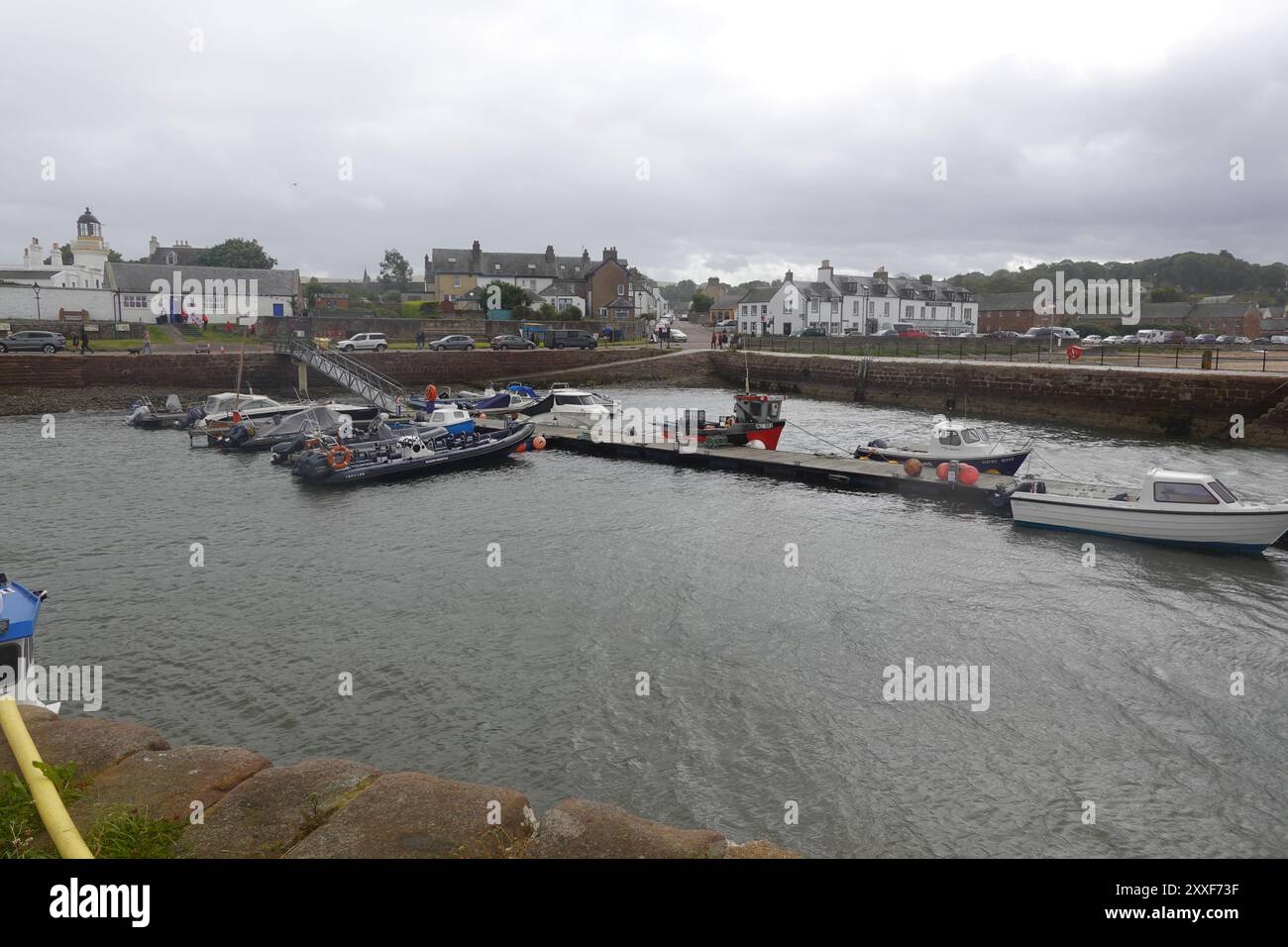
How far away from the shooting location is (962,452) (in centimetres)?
2684

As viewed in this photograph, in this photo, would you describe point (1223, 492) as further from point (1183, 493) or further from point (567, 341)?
point (567, 341)

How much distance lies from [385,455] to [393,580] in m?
11.5

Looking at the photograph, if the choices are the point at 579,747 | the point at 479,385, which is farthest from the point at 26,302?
the point at 579,747

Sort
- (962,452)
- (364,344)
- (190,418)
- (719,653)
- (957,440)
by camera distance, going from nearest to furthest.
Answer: (719,653) < (962,452) < (957,440) < (190,418) < (364,344)

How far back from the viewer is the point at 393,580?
17.9m

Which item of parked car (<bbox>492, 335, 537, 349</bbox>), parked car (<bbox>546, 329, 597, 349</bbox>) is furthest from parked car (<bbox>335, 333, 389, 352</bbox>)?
parked car (<bbox>546, 329, 597, 349</bbox>)

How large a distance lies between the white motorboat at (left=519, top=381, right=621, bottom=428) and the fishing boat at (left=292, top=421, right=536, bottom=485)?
16.1 feet

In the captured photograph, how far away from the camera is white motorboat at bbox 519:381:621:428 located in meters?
37.9

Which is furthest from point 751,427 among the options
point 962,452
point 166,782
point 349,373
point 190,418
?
point 166,782

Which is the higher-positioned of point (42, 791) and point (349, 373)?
point (349, 373)

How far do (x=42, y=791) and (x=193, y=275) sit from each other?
3422 inches

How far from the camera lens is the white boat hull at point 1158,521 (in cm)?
1880

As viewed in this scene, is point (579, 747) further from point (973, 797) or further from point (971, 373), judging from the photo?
point (971, 373)

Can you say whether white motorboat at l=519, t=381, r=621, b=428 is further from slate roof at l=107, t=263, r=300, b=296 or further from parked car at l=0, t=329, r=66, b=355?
slate roof at l=107, t=263, r=300, b=296
